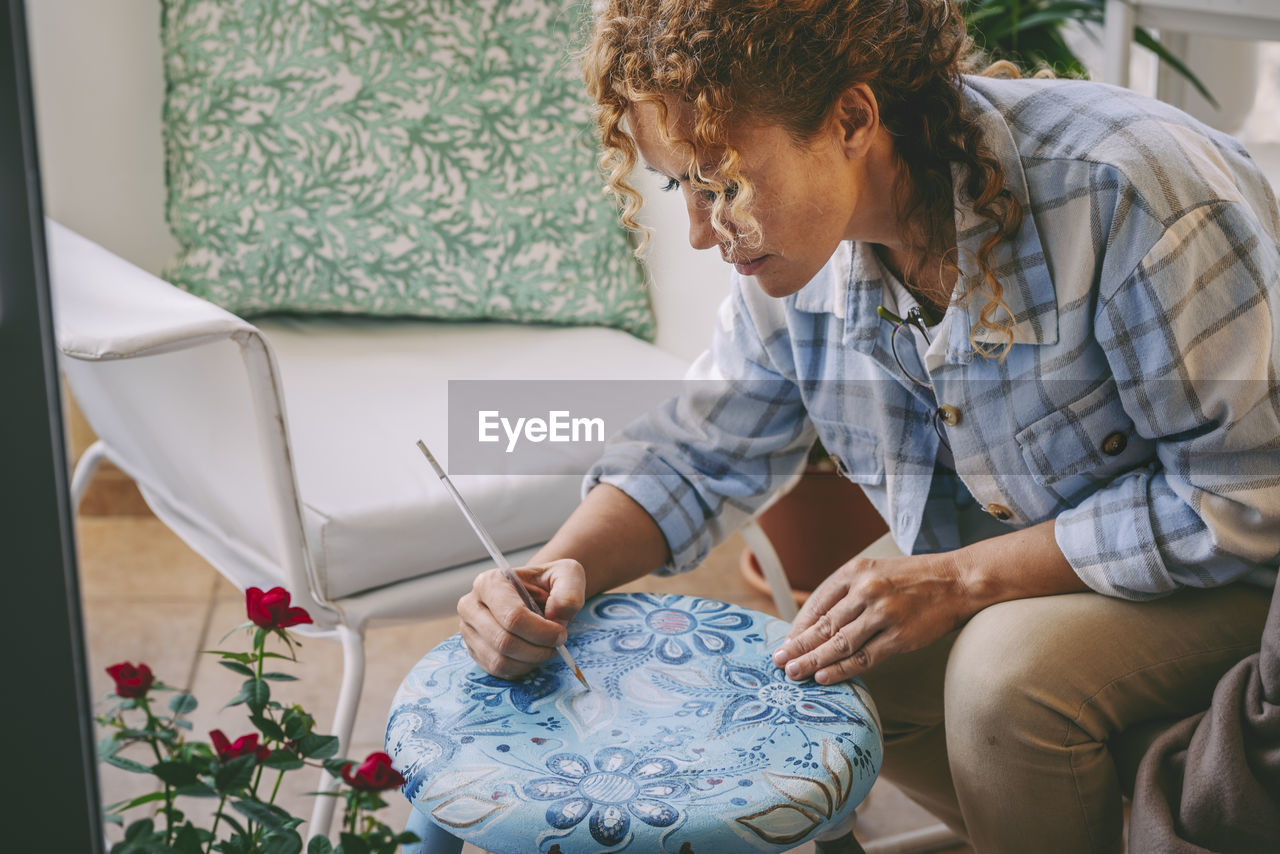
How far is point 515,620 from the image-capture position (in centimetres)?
85

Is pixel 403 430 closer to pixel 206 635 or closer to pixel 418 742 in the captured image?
pixel 418 742

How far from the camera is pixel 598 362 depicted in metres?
1.50

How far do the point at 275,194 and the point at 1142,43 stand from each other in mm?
1151

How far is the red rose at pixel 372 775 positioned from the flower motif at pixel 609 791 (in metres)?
0.17

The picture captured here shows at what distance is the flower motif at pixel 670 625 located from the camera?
906 millimetres

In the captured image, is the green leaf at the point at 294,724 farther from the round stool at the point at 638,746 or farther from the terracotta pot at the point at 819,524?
the terracotta pot at the point at 819,524

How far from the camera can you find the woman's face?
843 mm

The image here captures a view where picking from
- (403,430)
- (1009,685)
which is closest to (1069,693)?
(1009,685)

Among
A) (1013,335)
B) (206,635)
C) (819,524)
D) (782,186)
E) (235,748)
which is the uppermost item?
(782,186)

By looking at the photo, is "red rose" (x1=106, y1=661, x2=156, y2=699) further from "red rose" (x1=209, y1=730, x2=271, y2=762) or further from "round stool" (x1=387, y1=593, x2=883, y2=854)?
"round stool" (x1=387, y1=593, x2=883, y2=854)

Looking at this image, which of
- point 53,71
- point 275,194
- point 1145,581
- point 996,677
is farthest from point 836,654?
point 53,71

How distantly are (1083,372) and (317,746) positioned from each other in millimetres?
609

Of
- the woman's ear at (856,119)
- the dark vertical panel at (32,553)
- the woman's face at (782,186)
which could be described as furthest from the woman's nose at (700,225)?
the dark vertical panel at (32,553)

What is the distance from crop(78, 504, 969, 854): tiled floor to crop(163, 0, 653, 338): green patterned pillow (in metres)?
0.47
